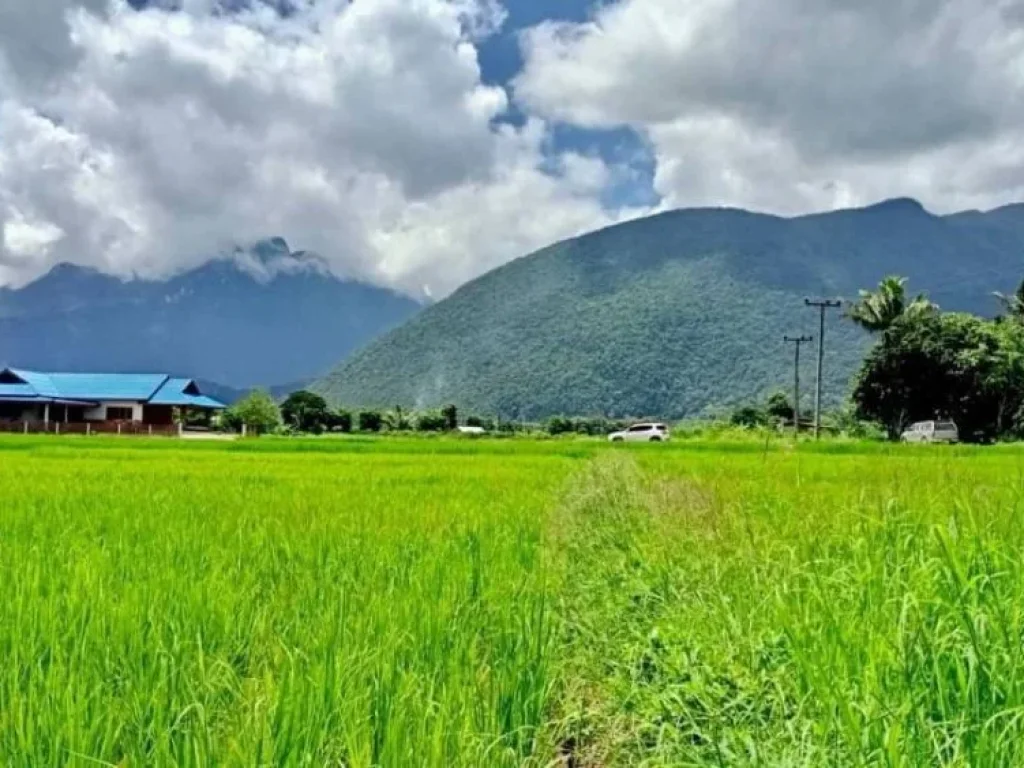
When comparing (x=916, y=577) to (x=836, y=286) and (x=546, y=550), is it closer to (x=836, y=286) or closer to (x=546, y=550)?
(x=546, y=550)

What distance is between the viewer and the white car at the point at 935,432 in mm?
35469

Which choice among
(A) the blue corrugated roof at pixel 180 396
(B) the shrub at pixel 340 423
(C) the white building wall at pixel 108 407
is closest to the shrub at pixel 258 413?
(A) the blue corrugated roof at pixel 180 396

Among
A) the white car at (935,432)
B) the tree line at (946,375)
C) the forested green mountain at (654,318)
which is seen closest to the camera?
the white car at (935,432)

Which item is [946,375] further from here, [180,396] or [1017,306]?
[180,396]

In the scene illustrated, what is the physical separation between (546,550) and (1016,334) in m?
40.9

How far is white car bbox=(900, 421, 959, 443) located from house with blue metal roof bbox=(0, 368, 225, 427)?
107 feet

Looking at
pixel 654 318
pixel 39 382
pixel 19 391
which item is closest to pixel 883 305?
pixel 19 391

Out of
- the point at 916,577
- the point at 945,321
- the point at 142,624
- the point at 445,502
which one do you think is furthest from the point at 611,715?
the point at 945,321

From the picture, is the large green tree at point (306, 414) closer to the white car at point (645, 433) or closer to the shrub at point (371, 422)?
the shrub at point (371, 422)

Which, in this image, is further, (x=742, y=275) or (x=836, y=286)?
(x=836, y=286)

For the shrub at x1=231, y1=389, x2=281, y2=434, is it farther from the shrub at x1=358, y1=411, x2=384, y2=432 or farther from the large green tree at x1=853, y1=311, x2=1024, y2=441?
the large green tree at x1=853, y1=311, x2=1024, y2=441

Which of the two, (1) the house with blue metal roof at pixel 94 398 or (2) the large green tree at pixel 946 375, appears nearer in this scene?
(2) the large green tree at pixel 946 375

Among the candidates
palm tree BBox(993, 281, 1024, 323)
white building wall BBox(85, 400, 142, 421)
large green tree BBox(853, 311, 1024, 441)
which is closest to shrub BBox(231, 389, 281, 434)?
white building wall BBox(85, 400, 142, 421)

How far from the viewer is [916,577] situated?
2.85m
